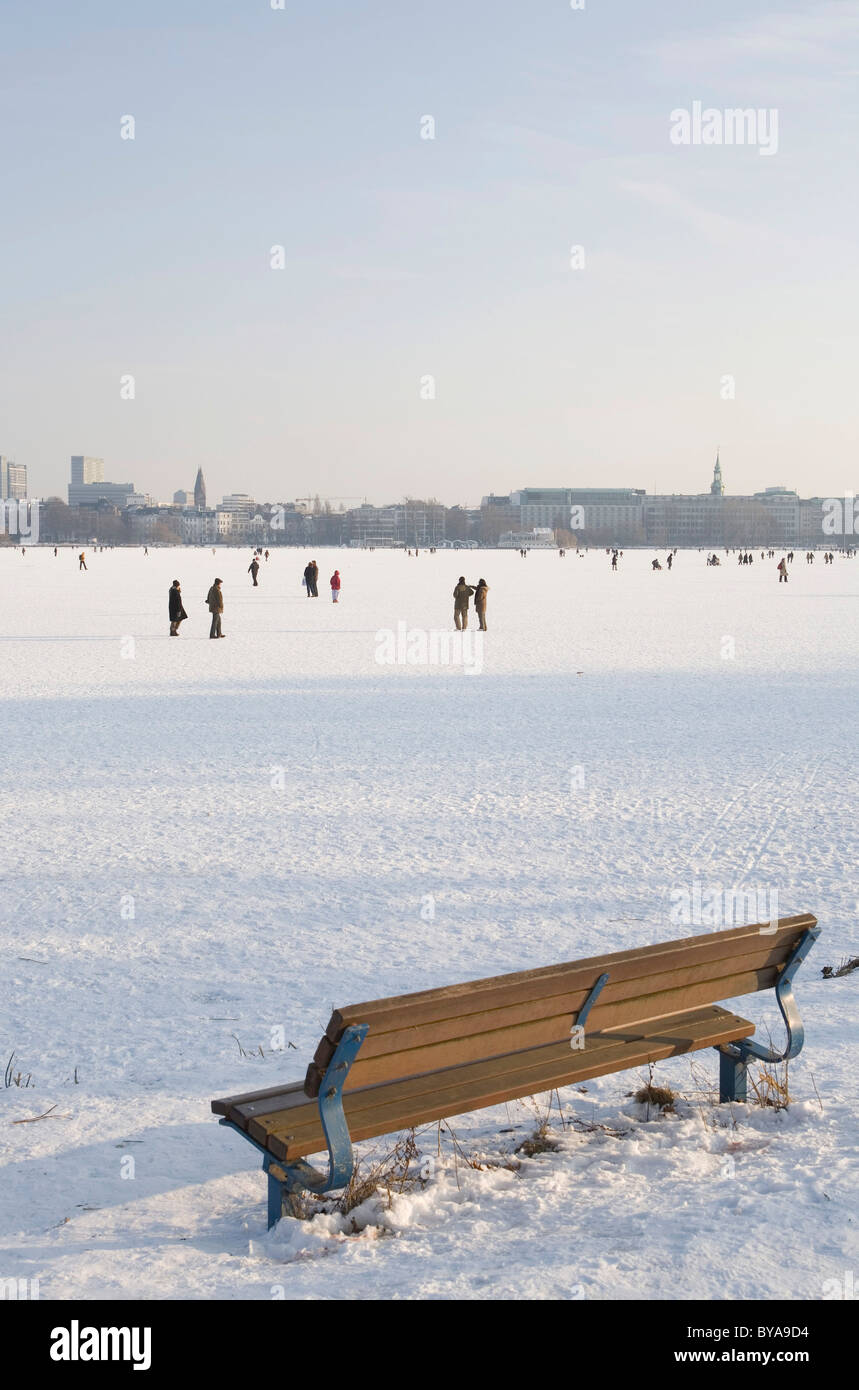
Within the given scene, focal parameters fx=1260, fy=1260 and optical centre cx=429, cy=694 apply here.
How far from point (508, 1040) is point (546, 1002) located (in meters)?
0.16

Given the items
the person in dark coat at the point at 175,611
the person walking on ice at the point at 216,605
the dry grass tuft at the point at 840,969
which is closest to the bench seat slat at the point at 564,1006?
the dry grass tuft at the point at 840,969

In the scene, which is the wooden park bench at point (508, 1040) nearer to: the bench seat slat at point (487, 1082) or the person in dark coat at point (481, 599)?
the bench seat slat at point (487, 1082)

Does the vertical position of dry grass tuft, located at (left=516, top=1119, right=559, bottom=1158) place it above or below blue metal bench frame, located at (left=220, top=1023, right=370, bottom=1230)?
below

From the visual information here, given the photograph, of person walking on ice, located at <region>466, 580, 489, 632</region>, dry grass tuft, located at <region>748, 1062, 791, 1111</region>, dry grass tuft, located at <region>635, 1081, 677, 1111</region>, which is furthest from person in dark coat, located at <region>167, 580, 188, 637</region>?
dry grass tuft, located at <region>635, 1081, 677, 1111</region>

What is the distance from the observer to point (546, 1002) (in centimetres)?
386

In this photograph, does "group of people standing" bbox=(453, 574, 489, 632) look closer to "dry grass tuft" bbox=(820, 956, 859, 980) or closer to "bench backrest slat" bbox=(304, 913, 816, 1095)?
"dry grass tuft" bbox=(820, 956, 859, 980)

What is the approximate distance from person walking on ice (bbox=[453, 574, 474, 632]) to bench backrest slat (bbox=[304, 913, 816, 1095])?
788 inches

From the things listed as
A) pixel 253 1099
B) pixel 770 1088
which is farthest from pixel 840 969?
pixel 253 1099

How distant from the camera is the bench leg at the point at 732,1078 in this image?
174 inches

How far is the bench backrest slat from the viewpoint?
3512 mm

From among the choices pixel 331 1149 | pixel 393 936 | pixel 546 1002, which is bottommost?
pixel 393 936

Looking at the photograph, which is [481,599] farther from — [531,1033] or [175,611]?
[531,1033]

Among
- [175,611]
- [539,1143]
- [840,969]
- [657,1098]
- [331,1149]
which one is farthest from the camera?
[175,611]

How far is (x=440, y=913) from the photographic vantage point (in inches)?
261
